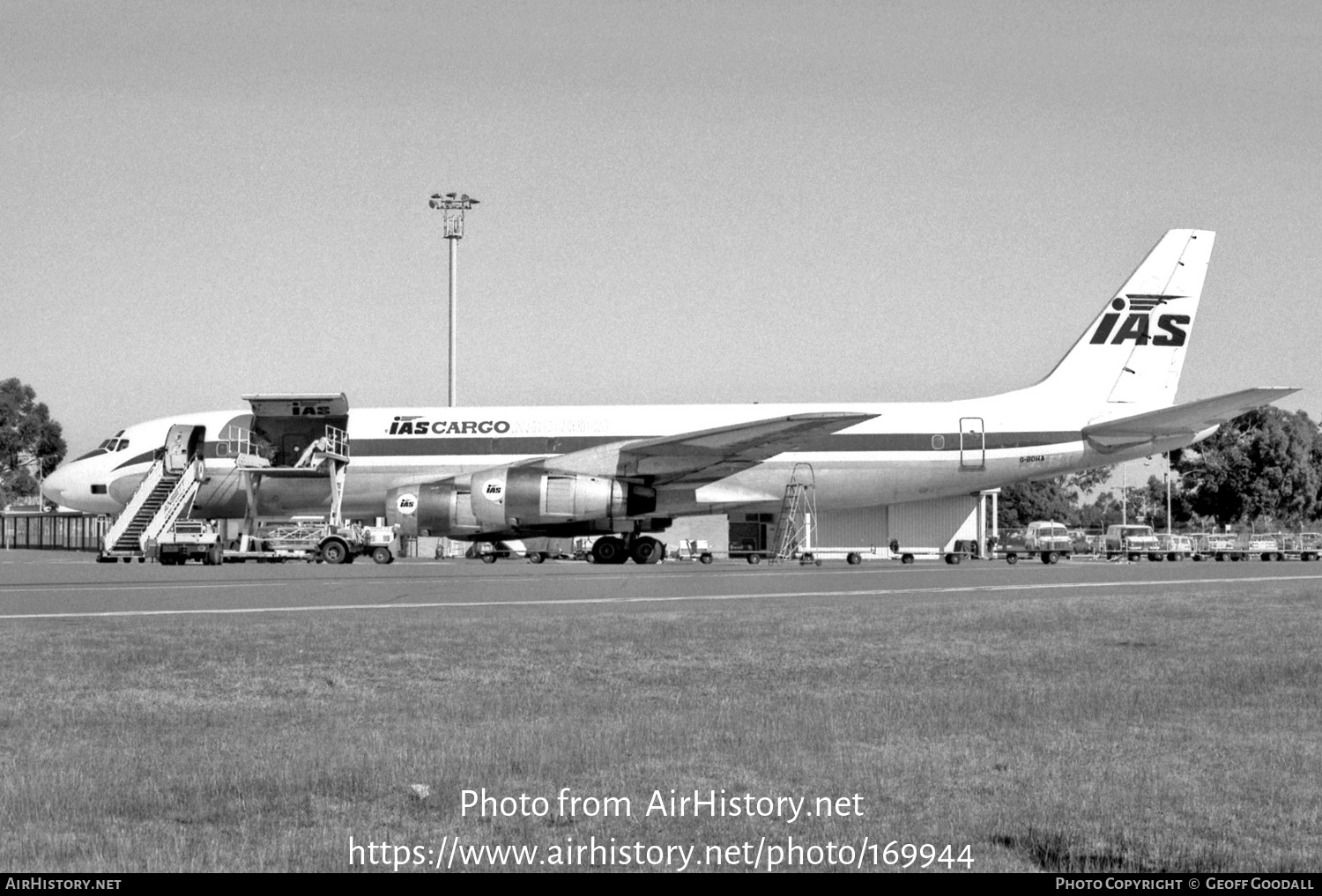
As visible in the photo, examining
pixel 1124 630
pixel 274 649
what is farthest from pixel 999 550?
pixel 274 649

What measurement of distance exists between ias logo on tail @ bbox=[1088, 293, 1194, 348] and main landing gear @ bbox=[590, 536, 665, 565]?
43.5 ft

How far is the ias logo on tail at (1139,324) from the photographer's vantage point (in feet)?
125

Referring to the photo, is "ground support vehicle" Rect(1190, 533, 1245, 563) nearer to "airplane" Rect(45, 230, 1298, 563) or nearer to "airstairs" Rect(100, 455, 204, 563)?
"airplane" Rect(45, 230, 1298, 563)

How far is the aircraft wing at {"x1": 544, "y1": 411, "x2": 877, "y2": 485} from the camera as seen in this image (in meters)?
32.5

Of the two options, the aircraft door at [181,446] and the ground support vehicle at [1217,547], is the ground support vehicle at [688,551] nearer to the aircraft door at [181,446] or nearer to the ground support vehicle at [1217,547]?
the aircraft door at [181,446]

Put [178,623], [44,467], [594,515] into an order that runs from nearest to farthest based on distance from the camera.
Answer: [178,623] < [594,515] < [44,467]

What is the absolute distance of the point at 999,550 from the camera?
4822 cm

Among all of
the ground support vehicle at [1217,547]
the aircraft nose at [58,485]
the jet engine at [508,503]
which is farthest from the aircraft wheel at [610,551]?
the ground support vehicle at [1217,547]

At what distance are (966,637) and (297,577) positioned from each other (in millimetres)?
15072

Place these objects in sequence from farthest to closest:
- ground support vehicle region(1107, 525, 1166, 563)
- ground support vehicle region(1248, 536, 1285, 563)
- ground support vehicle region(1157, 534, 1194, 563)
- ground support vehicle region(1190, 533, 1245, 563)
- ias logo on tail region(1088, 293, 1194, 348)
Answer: ground support vehicle region(1190, 533, 1245, 563), ground support vehicle region(1157, 534, 1194, 563), ground support vehicle region(1107, 525, 1166, 563), ground support vehicle region(1248, 536, 1285, 563), ias logo on tail region(1088, 293, 1194, 348)

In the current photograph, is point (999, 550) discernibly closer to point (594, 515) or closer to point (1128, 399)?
point (1128, 399)

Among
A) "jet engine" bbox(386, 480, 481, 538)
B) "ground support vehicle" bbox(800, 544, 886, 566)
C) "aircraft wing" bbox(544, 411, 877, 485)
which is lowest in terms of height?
"ground support vehicle" bbox(800, 544, 886, 566)

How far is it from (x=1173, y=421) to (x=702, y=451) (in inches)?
461

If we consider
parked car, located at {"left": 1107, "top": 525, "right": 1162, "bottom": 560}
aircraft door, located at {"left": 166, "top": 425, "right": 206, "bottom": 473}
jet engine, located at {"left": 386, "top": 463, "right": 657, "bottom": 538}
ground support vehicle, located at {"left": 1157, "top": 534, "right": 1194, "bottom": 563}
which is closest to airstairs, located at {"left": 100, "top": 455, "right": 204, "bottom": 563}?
aircraft door, located at {"left": 166, "top": 425, "right": 206, "bottom": 473}
